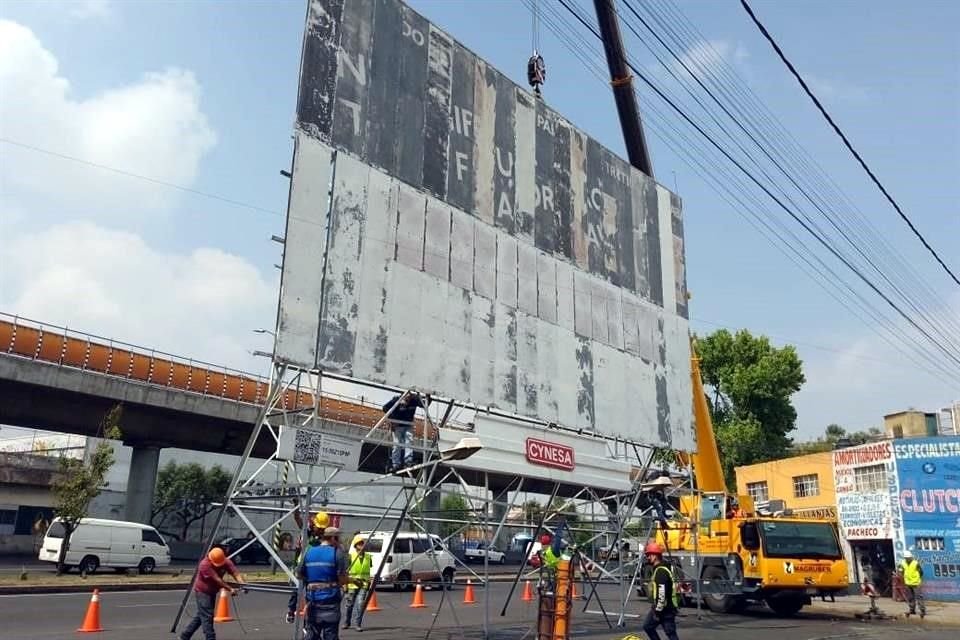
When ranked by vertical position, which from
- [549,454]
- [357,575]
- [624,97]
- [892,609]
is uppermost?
[624,97]

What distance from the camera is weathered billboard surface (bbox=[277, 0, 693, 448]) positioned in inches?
465

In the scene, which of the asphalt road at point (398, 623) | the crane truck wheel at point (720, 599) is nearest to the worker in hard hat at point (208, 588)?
the asphalt road at point (398, 623)

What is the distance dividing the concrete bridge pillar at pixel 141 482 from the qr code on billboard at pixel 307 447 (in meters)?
26.1

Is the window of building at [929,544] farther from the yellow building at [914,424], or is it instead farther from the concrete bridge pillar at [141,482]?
the concrete bridge pillar at [141,482]

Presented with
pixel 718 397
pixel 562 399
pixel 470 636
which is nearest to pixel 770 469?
pixel 718 397

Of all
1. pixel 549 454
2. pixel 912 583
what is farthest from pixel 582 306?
pixel 912 583

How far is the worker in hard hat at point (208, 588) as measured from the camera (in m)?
9.66

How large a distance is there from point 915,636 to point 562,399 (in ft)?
26.9

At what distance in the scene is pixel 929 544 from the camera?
1041 inches

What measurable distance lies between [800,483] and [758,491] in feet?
12.1

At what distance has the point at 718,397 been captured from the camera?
47.2m

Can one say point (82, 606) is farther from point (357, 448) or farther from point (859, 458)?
point (859, 458)

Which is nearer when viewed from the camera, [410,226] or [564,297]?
[410,226]

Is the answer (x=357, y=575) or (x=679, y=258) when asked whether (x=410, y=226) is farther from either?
(x=679, y=258)
